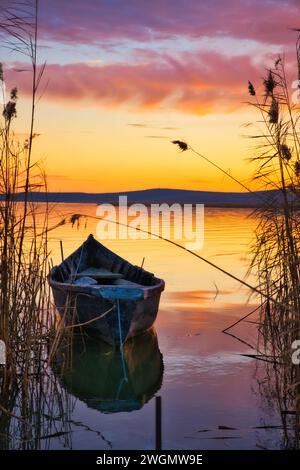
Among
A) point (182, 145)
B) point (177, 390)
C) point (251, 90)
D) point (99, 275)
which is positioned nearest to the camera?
point (182, 145)

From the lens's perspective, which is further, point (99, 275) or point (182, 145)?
point (99, 275)

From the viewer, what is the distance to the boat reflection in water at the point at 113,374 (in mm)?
8016

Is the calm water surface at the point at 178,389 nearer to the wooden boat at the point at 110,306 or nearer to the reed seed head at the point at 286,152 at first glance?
the wooden boat at the point at 110,306

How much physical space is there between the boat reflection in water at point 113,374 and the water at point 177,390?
1 cm

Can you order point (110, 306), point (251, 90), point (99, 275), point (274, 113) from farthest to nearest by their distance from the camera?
point (99, 275)
point (110, 306)
point (274, 113)
point (251, 90)

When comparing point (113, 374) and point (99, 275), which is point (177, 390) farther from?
point (99, 275)

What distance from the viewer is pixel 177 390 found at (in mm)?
8219

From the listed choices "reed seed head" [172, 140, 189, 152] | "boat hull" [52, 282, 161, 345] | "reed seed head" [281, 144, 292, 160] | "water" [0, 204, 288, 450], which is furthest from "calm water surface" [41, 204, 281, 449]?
"reed seed head" [172, 140, 189, 152]

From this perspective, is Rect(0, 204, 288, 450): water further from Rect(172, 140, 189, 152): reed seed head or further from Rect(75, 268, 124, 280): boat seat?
Rect(172, 140, 189, 152): reed seed head

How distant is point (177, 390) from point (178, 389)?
42 millimetres

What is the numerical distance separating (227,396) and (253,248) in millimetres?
1804

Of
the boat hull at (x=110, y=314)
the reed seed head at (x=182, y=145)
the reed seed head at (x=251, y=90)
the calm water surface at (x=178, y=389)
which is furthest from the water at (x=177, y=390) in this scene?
the reed seed head at (x=182, y=145)

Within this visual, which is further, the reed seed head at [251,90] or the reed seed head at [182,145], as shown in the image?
the reed seed head at [251,90]

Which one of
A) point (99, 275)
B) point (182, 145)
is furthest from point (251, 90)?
point (99, 275)
